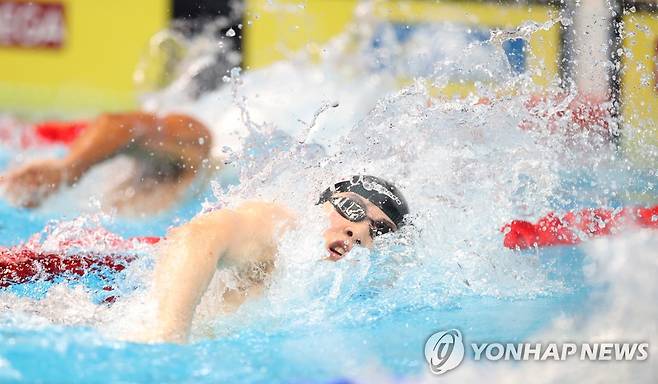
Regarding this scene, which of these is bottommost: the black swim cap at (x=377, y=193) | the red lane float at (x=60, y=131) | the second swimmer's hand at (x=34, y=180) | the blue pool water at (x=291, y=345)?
the blue pool water at (x=291, y=345)

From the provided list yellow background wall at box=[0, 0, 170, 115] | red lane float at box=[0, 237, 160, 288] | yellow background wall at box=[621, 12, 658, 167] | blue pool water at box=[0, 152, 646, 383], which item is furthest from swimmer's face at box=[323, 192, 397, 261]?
yellow background wall at box=[0, 0, 170, 115]

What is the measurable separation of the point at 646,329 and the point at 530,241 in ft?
3.05

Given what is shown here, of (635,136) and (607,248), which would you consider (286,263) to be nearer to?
(607,248)

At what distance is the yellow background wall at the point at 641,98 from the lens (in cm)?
305

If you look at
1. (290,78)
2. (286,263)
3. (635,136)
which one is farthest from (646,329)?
(290,78)

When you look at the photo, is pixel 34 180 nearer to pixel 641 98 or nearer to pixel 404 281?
pixel 404 281

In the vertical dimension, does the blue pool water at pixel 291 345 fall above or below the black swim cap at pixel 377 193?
below

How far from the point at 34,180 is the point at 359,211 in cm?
182

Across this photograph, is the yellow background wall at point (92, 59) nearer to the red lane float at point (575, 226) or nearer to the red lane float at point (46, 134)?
the red lane float at point (46, 134)

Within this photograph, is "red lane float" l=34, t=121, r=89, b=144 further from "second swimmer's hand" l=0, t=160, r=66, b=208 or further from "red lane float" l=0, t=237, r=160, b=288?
"red lane float" l=0, t=237, r=160, b=288

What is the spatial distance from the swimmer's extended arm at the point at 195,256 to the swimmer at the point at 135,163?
1.72m

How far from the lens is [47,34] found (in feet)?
19.2

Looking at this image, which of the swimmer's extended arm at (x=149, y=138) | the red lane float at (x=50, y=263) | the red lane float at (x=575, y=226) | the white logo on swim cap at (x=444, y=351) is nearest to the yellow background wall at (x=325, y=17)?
the swimmer's extended arm at (x=149, y=138)

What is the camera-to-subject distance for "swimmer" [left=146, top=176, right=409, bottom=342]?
1.64 m
